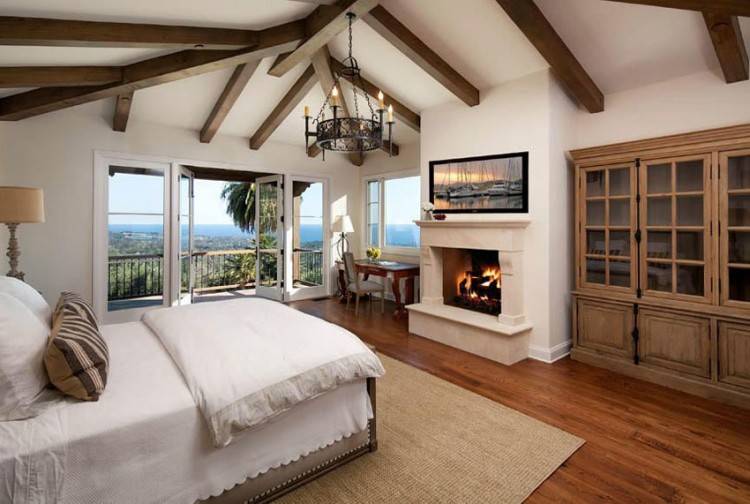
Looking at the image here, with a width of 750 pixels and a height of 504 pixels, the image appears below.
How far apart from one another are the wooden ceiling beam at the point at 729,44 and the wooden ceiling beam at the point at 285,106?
358cm

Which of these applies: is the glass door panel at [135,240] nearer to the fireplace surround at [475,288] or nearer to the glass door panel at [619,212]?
the fireplace surround at [475,288]

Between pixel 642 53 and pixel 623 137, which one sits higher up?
pixel 642 53

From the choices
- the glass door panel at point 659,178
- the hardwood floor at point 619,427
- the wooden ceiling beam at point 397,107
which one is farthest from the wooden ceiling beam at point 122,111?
the glass door panel at point 659,178

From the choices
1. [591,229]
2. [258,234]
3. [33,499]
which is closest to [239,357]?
[33,499]

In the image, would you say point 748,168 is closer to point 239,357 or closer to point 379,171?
point 239,357

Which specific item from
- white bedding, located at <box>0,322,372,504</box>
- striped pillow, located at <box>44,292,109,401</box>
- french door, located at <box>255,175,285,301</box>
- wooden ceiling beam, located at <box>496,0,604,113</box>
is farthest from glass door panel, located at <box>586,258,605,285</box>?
french door, located at <box>255,175,285,301</box>

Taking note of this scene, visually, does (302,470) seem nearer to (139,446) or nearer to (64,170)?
(139,446)

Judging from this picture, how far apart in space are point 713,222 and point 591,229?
871 millimetres

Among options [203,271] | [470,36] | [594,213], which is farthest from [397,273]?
[203,271]

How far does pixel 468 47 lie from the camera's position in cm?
361

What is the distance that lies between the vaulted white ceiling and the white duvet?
7.28ft

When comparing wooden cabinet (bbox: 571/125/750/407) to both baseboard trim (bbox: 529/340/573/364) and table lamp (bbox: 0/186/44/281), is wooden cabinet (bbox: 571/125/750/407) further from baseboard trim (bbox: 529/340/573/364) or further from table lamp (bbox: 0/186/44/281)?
table lamp (bbox: 0/186/44/281)

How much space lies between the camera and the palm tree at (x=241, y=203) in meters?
8.93

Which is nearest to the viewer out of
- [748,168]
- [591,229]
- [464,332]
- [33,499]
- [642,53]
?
[33,499]
